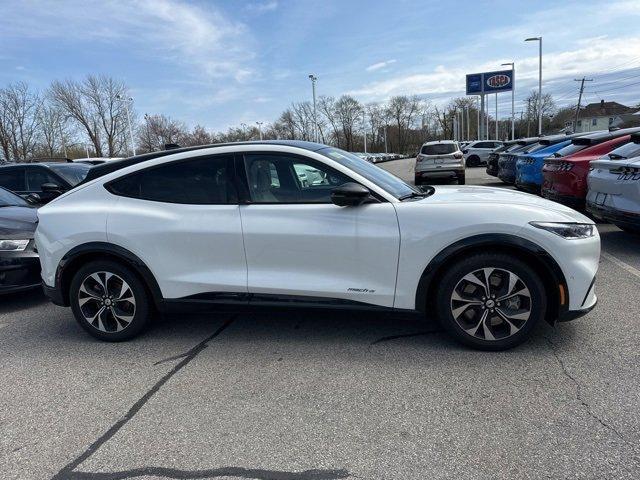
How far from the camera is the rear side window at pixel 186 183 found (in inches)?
149

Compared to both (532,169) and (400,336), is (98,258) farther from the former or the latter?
(532,169)

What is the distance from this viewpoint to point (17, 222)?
5598mm

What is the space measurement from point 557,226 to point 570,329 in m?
1.01

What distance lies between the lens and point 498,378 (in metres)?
3.11

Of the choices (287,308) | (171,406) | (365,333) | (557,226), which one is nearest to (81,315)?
(171,406)

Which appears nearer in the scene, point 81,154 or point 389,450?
point 389,450

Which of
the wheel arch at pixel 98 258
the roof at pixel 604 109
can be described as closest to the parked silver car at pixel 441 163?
the wheel arch at pixel 98 258

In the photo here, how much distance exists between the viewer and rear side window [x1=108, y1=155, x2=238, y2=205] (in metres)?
3.79

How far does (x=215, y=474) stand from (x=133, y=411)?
3.00ft

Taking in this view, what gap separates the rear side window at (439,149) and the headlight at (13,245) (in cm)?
1334

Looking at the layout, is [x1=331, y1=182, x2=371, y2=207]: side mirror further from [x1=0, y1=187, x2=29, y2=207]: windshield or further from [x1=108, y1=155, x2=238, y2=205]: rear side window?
[x1=0, y1=187, x2=29, y2=207]: windshield

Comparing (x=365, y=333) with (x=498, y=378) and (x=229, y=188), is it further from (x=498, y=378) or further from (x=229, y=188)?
(x=229, y=188)

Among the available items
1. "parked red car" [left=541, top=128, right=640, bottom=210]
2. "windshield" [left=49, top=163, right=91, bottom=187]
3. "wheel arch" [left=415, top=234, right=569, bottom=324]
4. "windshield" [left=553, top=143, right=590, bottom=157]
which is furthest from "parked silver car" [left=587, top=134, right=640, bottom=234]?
"windshield" [left=49, top=163, right=91, bottom=187]

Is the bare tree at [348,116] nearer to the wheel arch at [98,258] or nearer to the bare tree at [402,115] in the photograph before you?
the bare tree at [402,115]
